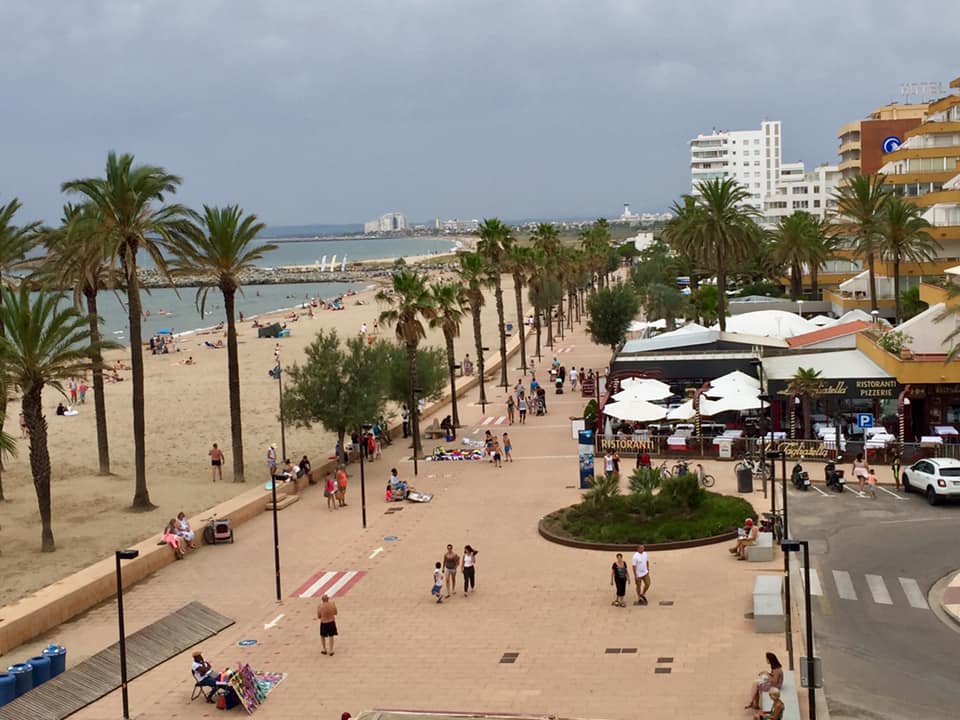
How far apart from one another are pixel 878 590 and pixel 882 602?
0.81 meters

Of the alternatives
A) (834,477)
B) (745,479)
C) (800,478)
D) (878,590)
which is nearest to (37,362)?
(745,479)

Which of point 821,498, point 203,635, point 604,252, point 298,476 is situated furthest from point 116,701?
point 604,252

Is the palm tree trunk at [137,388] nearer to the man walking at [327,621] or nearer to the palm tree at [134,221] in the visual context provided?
the palm tree at [134,221]

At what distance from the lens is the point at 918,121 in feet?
319

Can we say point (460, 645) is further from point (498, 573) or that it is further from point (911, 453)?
point (911, 453)

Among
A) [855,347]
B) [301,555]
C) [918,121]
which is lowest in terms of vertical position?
[301,555]

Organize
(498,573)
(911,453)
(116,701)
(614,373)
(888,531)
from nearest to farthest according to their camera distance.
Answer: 1. (116,701)
2. (498,573)
3. (888,531)
4. (911,453)
5. (614,373)

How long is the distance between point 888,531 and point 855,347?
19.2 metres

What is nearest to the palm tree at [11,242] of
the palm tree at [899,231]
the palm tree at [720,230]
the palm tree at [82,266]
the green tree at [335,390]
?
the palm tree at [82,266]

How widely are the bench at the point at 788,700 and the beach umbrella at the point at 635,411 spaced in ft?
70.6

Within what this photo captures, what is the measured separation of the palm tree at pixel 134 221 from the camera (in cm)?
3272

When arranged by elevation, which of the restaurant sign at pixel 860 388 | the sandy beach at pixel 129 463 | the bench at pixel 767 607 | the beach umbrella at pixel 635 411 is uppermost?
the restaurant sign at pixel 860 388

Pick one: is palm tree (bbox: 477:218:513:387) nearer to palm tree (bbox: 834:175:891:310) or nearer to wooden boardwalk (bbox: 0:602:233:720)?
palm tree (bbox: 834:175:891:310)

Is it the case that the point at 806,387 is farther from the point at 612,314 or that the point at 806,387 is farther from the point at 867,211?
the point at 612,314
